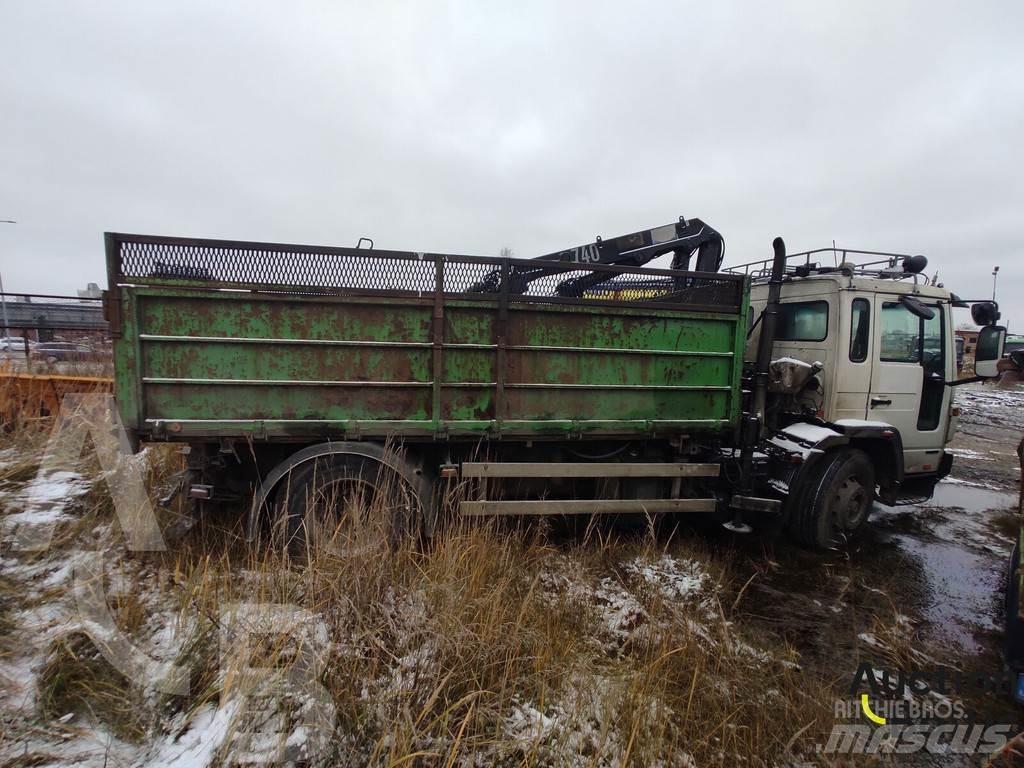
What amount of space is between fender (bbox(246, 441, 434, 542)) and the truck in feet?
0.05

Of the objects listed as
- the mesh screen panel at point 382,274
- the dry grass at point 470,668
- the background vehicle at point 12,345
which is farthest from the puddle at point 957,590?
the background vehicle at point 12,345

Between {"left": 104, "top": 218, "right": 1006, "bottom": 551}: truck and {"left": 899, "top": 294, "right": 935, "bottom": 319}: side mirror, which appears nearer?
{"left": 104, "top": 218, "right": 1006, "bottom": 551}: truck

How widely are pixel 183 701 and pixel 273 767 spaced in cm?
60

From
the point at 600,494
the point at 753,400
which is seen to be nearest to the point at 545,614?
the point at 600,494

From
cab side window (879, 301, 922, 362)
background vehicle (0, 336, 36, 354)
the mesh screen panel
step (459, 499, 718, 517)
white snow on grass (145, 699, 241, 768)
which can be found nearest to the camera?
white snow on grass (145, 699, 241, 768)

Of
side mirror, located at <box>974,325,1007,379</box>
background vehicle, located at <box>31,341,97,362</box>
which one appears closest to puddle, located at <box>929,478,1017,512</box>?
side mirror, located at <box>974,325,1007,379</box>

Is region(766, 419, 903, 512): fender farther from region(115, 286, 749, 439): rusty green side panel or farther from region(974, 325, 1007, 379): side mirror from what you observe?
region(974, 325, 1007, 379): side mirror

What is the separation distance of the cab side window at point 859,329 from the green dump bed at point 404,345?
1.20 meters

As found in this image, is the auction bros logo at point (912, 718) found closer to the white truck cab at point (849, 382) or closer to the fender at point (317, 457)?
the white truck cab at point (849, 382)

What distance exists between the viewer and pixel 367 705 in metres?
1.94

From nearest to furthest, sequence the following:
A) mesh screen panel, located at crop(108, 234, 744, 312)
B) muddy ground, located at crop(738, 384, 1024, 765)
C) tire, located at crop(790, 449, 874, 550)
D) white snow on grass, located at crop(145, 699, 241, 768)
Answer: white snow on grass, located at crop(145, 699, 241, 768) < muddy ground, located at crop(738, 384, 1024, 765) < mesh screen panel, located at crop(108, 234, 744, 312) < tire, located at crop(790, 449, 874, 550)

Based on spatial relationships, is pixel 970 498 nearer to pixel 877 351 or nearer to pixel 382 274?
pixel 877 351

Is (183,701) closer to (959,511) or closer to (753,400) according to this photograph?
(753,400)

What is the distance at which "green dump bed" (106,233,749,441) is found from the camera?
3.05 m
